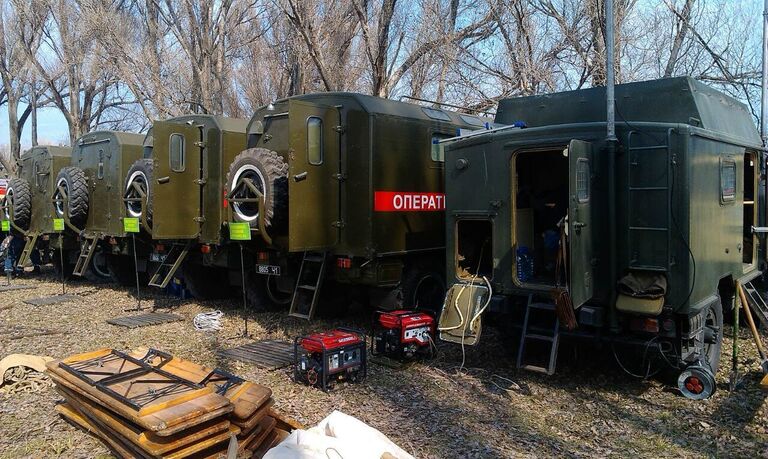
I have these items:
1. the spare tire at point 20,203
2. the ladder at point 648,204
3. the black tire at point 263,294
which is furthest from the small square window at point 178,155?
the ladder at point 648,204

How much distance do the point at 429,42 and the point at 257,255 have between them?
27.2 feet

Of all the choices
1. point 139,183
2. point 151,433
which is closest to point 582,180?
point 151,433

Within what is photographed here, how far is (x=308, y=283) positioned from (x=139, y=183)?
12.5 ft

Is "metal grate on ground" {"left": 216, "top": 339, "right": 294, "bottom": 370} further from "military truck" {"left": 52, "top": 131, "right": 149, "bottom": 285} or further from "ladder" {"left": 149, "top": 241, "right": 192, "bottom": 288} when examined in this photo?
"military truck" {"left": 52, "top": 131, "right": 149, "bottom": 285}

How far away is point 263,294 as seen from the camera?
10.1 meters

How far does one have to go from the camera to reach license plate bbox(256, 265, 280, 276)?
8.90 metres

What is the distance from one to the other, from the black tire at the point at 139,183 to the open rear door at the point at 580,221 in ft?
22.4

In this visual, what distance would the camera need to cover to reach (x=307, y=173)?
25.4ft

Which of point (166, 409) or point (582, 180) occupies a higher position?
point (582, 180)

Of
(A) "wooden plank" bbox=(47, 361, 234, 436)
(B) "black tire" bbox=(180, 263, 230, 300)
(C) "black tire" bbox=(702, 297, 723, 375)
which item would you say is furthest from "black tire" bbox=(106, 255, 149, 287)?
(C) "black tire" bbox=(702, 297, 723, 375)

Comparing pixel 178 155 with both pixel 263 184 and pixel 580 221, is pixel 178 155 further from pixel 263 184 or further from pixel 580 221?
pixel 580 221

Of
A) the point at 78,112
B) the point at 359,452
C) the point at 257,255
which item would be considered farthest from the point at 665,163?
the point at 78,112

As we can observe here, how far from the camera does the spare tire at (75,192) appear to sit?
1187 cm

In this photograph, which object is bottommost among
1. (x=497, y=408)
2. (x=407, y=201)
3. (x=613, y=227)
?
(x=497, y=408)
